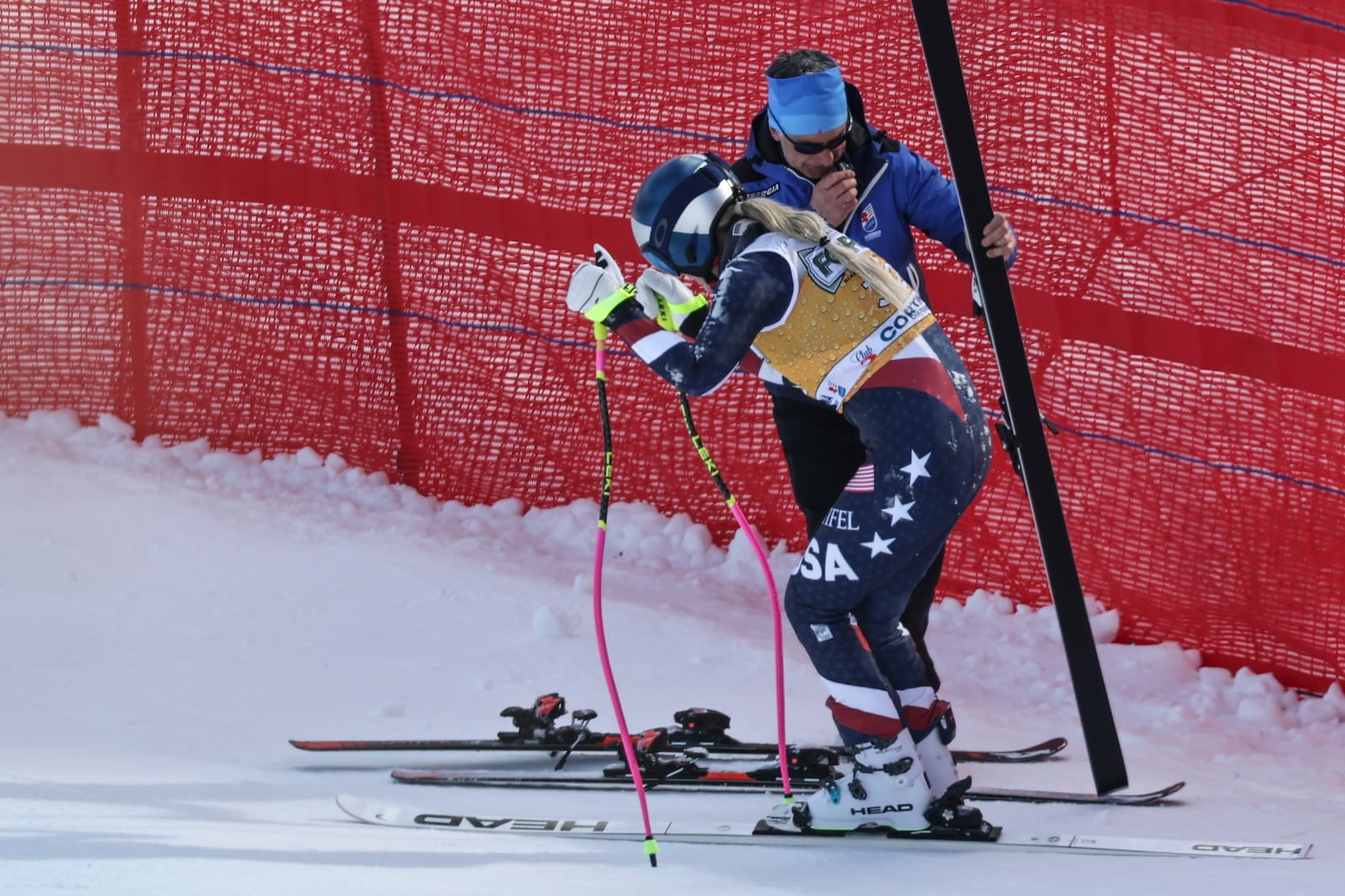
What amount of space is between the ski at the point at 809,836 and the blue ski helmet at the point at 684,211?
4.46 ft

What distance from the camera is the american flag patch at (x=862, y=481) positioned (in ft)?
11.7

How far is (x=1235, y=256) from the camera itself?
5.19 m

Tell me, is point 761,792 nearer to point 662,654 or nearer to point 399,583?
point 662,654

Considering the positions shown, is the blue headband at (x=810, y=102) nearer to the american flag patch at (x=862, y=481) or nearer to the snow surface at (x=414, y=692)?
the american flag patch at (x=862, y=481)

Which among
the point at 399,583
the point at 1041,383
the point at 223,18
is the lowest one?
the point at 399,583

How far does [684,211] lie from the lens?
3504 millimetres

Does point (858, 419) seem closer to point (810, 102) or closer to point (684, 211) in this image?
point (684, 211)

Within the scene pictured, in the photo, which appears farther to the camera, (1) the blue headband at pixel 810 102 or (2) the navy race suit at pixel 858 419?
(1) the blue headband at pixel 810 102

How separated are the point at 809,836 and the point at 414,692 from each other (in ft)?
5.66

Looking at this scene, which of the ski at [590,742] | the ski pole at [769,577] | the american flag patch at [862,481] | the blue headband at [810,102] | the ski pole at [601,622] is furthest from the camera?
the ski at [590,742]

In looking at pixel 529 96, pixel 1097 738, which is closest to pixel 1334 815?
pixel 1097 738

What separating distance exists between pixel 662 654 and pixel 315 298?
2.21 metres

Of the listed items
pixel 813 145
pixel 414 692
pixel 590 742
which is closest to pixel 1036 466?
pixel 813 145

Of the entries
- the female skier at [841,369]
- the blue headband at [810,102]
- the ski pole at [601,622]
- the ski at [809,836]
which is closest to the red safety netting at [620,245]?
the ski at [809,836]
